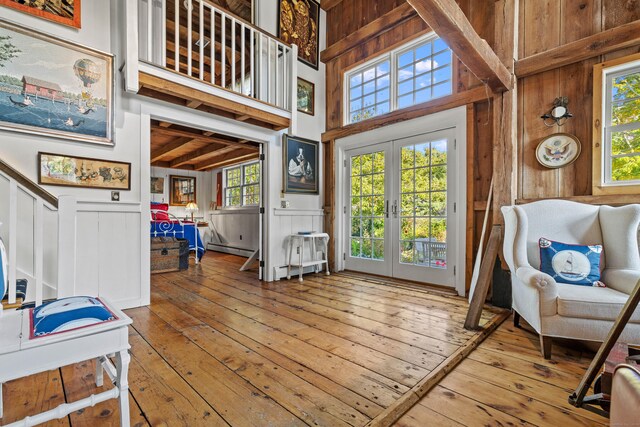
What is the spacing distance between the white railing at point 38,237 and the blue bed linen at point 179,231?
289 centimetres

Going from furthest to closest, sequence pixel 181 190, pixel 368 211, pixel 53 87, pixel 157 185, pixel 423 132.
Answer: pixel 181 190, pixel 157 185, pixel 368 211, pixel 423 132, pixel 53 87

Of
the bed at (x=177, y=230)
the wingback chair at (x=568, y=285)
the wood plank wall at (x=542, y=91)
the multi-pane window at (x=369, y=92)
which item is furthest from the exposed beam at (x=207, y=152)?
the wingback chair at (x=568, y=285)

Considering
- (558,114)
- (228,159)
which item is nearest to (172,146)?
(228,159)

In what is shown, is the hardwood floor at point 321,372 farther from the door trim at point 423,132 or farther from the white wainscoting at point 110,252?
the door trim at point 423,132

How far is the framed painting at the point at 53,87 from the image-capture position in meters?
2.23

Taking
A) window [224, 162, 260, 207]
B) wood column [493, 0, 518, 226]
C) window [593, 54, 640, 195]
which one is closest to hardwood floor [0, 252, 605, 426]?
wood column [493, 0, 518, 226]

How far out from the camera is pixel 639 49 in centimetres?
236

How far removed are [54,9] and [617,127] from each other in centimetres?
481

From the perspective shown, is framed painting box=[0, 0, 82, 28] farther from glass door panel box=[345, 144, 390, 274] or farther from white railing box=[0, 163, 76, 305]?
glass door panel box=[345, 144, 390, 274]

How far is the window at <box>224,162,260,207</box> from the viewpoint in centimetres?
688

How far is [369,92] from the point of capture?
14.0 feet

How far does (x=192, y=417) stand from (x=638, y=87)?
3883 millimetres

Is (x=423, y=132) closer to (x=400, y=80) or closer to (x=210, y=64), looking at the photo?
(x=400, y=80)

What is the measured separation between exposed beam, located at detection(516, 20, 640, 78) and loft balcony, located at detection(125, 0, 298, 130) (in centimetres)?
261
